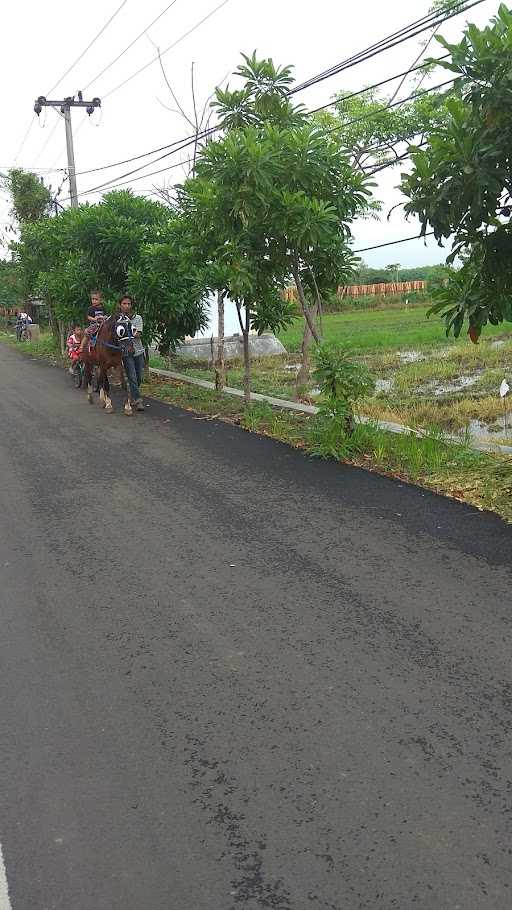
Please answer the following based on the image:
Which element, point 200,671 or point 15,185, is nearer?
point 200,671

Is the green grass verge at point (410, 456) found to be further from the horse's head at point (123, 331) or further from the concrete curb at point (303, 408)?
the horse's head at point (123, 331)

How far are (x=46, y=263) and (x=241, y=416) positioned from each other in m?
16.4

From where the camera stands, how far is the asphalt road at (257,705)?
119 inches

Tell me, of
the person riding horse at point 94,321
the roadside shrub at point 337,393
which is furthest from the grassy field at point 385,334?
the roadside shrub at point 337,393

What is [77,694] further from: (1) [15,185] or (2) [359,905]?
(1) [15,185]

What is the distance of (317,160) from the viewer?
1026cm

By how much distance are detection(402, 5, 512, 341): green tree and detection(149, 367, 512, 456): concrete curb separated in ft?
8.13

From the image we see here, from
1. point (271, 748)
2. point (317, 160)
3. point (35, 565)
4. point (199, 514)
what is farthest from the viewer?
point (317, 160)

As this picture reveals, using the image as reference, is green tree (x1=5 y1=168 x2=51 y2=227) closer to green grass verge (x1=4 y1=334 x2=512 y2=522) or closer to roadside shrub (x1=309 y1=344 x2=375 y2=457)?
green grass verge (x1=4 y1=334 x2=512 y2=522)

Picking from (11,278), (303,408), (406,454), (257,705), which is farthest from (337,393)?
(11,278)

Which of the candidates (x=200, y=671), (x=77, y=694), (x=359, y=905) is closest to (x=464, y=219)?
(x=200, y=671)

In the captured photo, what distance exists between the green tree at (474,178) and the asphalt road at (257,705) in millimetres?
1957

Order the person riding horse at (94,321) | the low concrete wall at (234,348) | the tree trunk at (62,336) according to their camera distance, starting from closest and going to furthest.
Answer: the person riding horse at (94,321) < the low concrete wall at (234,348) < the tree trunk at (62,336)

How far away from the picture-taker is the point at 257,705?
4.17 m
